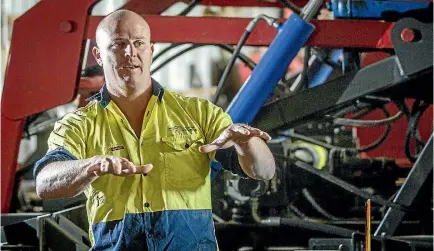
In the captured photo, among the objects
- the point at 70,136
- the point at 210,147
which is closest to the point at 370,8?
the point at 210,147

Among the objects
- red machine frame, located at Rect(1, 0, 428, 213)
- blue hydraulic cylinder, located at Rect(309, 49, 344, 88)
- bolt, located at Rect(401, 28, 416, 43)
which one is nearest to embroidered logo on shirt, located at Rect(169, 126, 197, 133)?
red machine frame, located at Rect(1, 0, 428, 213)

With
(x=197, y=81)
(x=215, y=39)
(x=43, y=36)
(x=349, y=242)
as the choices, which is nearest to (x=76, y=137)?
(x=43, y=36)

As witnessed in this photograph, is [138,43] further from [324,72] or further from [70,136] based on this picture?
[324,72]

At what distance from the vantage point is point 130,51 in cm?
164

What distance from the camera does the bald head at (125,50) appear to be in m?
1.65

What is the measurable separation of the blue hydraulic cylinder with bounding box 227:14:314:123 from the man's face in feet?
2.11

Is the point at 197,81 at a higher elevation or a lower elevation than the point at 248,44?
higher

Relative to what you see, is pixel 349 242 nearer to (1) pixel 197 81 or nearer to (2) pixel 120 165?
(2) pixel 120 165

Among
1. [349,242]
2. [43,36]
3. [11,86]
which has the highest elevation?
[43,36]

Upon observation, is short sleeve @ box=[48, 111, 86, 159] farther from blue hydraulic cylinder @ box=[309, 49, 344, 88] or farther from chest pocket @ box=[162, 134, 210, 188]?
blue hydraulic cylinder @ box=[309, 49, 344, 88]

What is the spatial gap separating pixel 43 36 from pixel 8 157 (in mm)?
493

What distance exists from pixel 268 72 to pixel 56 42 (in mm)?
802

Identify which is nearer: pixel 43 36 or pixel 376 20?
pixel 43 36

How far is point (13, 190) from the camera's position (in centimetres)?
250
